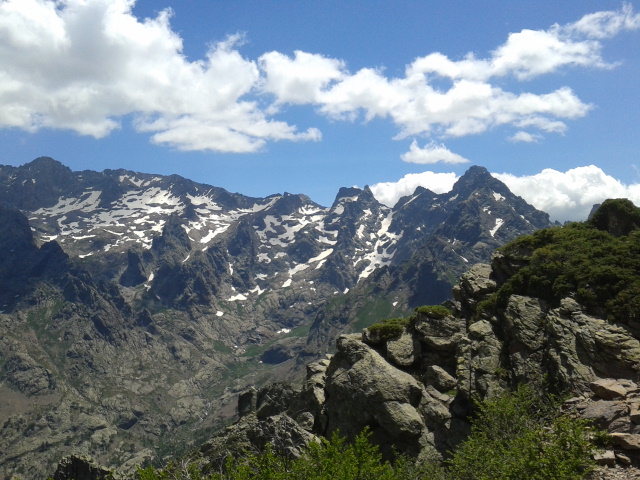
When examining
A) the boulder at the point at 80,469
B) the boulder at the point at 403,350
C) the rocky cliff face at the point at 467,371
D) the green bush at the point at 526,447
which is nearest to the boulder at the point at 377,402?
the rocky cliff face at the point at 467,371

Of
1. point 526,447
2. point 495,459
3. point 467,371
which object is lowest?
point 495,459

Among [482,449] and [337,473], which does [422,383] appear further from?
[337,473]

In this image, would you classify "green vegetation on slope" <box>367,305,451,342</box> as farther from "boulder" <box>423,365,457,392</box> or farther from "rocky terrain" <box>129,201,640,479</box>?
"boulder" <box>423,365,457,392</box>

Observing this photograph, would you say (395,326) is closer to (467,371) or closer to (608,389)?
(467,371)

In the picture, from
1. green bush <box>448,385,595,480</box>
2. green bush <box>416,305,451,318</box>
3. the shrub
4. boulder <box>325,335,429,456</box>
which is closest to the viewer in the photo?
green bush <box>448,385,595,480</box>

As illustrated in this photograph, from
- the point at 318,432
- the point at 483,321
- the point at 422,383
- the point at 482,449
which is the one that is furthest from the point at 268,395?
the point at 482,449

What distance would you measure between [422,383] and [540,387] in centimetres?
1471

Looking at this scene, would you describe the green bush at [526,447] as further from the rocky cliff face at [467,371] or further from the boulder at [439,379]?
the boulder at [439,379]

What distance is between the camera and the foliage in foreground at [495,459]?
25344 millimetres

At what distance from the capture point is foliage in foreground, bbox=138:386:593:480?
2534cm

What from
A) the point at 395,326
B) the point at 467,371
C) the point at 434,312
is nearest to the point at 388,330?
the point at 395,326

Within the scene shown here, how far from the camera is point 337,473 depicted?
2848 centimetres

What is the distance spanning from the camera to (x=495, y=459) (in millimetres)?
28078

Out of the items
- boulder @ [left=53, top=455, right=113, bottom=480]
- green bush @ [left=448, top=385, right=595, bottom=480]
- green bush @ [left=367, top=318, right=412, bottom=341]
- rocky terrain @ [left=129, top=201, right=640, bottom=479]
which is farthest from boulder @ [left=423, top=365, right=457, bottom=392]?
boulder @ [left=53, top=455, right=113, bottom=480]
